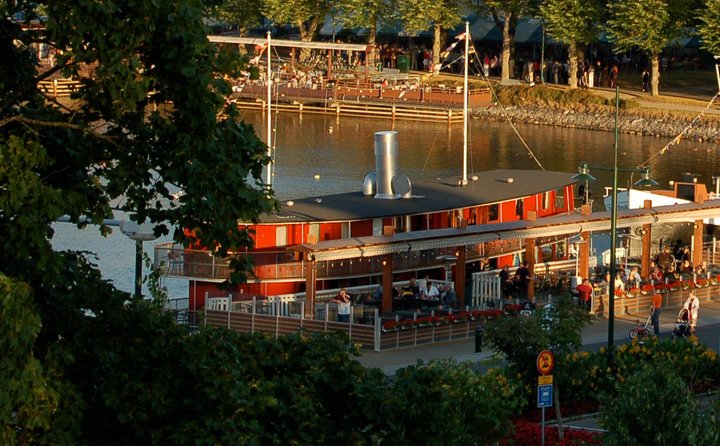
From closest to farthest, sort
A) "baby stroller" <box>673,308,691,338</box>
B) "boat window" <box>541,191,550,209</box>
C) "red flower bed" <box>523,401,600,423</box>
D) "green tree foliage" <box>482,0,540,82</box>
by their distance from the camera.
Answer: "red flower bed" <box>523,401,600,423</box>
"baby stroller" <box>673,308,691,338</box>
"boat window" <box>541,191,550,209</box>
"green tree foliage" <box>482,0,540,82</box>

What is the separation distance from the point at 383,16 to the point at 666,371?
81899 mm

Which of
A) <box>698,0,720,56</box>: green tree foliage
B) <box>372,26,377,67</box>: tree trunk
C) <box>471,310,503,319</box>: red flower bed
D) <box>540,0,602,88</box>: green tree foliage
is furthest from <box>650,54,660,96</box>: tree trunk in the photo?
<box>471,310,503,319</box>: red flower bed

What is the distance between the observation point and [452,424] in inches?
728

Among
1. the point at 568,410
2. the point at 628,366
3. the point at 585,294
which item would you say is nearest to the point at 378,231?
the point at 585,294

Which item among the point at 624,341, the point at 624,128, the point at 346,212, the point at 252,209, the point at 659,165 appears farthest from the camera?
the point at 624,128

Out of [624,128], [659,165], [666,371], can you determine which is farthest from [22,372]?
[624,128]

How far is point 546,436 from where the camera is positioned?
87.6ft

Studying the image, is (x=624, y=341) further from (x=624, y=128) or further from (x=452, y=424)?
(x=624, y=128)

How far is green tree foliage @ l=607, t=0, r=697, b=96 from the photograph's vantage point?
83375 mm

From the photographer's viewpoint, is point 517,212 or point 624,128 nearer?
point 517,212

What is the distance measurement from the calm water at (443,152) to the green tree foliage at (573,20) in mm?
4761

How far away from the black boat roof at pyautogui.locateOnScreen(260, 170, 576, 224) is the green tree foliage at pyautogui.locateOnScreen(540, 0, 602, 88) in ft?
127

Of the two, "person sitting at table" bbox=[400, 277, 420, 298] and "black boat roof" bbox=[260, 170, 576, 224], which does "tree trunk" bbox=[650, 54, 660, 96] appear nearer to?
"black boat roof" bbox=[260, 170, 576, 224]

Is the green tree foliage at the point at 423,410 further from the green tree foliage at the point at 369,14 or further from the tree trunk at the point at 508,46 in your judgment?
the green tree foliage at the point at 369,14
